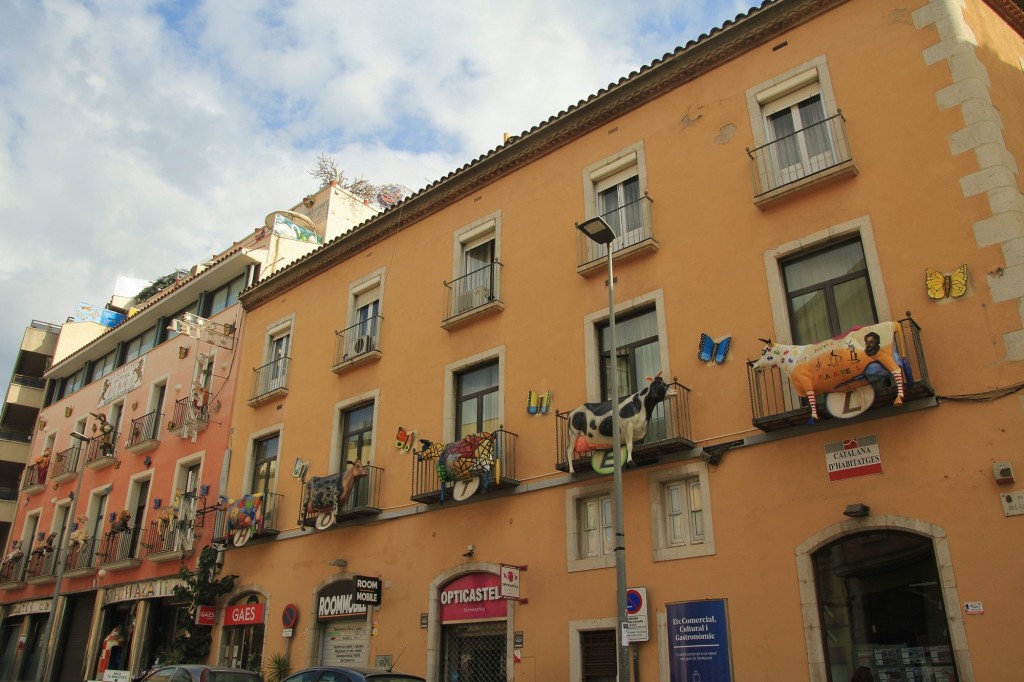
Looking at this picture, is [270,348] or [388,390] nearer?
[388,390]

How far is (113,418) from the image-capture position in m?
31.8

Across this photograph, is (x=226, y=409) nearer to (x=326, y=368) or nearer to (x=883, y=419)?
(x=326, y=368)

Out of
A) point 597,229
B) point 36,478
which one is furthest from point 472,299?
A: point 36,478

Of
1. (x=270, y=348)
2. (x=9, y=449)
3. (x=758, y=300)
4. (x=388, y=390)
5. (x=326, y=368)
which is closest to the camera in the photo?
(x=758, y=300)

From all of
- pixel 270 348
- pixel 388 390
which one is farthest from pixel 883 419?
pixel 270 348

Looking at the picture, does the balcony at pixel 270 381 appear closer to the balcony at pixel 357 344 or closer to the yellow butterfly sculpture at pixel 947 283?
the balcony at pixel 357 344

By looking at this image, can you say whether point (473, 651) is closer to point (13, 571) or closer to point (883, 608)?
point (883, 608)

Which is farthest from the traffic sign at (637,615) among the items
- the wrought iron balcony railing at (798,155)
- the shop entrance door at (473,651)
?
the wrought iron balcony railing at (798,155)

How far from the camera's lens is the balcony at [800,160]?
13398 millimetres

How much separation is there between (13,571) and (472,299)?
2612 cm

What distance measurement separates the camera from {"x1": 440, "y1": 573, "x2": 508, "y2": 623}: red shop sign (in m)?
15.7

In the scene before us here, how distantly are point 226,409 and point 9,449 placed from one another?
69.8 feet

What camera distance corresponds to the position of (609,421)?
45.8ft

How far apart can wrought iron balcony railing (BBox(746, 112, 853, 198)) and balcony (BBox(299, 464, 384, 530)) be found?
1079 cm
